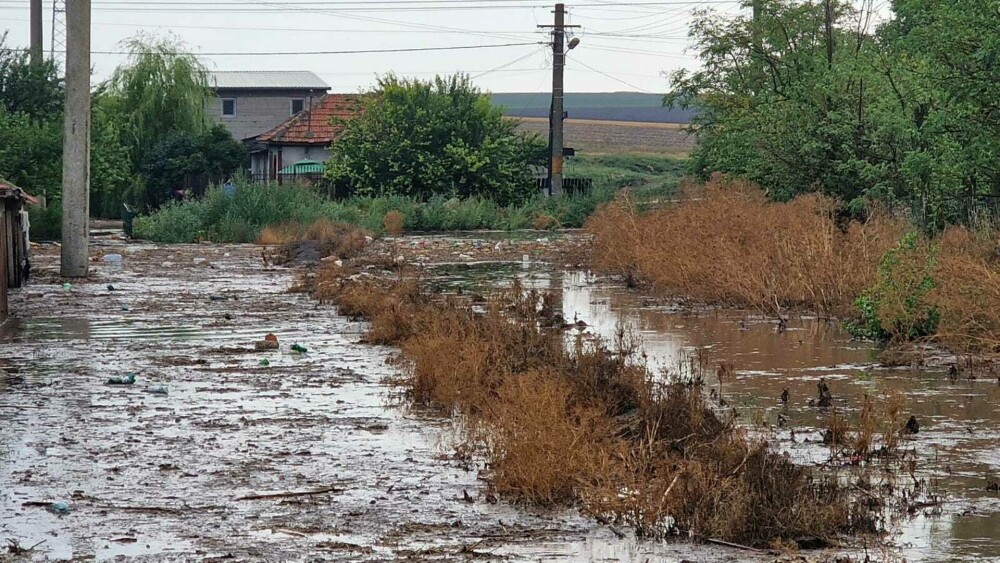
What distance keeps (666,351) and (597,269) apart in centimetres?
1307

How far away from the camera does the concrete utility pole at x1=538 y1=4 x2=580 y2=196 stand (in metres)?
52.8

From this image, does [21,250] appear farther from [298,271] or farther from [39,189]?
[39,189]

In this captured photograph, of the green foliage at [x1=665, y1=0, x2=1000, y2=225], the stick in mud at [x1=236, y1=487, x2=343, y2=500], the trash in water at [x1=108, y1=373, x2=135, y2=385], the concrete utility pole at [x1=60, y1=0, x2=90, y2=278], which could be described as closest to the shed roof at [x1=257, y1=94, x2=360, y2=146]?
the green foliage at [x1=665, y1=0, x2=1000, y2=225]

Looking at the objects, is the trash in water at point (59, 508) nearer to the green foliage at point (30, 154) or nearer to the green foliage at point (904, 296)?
the green foliage at point (904, 296)

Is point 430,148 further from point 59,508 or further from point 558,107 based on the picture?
point 59,508

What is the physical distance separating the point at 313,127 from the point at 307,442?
192ft

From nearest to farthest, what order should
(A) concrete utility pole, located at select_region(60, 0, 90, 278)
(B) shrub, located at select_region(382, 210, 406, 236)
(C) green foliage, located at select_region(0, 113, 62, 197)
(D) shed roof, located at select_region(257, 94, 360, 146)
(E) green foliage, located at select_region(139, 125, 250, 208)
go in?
1. (A) concrete utility pole, located at select_region(60, 0, 90, 278)
2. (C) green foliage, located at select_region(0, 113, 62, 197)
3. (B) shrub, located at select_region(382, 210, 406, 236)
4. (E) green foliage, located at select_region(139, 125, 250, 208)
5. (D) shed roof, located at select_region(257, 94, 360, 146)

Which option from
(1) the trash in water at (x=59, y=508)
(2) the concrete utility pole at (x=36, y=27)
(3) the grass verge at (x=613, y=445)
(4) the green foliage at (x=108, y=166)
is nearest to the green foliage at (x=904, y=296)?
(3) the grass verge at (x=613, y=445)

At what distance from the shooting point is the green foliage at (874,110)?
59.5ft

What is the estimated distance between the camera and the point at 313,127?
68125mm

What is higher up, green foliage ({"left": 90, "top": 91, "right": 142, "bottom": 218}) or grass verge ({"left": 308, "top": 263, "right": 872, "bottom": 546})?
green foliage ({"left": 90, "top": 91, "right": 142, "bottom": 218})

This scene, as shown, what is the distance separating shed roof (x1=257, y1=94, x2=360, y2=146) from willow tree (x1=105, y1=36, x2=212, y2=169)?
11.8 feet

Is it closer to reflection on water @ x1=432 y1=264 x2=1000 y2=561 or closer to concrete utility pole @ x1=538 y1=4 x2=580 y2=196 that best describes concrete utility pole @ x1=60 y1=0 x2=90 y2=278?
reflection on water @ x1=432 y1=264 x2=1000 y2=561

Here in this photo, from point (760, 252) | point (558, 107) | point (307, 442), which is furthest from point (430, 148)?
point (307, 442)
